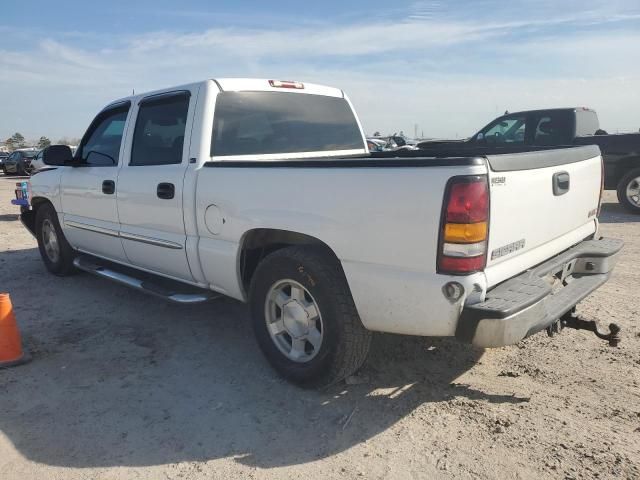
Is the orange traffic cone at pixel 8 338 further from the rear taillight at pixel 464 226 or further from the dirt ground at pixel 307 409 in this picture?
the rear taillight at pixel 464 226

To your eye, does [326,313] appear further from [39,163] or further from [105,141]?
[39,163]

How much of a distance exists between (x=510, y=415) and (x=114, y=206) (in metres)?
3.61

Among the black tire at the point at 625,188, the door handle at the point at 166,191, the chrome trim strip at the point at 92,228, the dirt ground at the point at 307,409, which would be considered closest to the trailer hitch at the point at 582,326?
the dirt ground at the point at 307,409

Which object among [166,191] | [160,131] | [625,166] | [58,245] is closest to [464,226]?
[166,191]

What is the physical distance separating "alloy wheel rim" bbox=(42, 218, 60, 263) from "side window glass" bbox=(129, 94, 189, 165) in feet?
7.44

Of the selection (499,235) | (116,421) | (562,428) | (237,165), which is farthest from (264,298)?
(562,428)

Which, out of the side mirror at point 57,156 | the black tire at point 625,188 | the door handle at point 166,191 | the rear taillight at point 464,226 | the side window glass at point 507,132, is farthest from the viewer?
the side window glass at point 507,132

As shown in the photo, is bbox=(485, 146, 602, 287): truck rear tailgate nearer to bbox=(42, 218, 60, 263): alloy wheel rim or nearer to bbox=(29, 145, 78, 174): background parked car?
bbox=(29, 145, 78, 174): background parked car

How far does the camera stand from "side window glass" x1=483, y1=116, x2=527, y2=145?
37.2 feet

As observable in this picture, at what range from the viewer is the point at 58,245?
6.10 metres

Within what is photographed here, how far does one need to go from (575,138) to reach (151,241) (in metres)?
9.26

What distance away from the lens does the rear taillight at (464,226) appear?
8.23ft

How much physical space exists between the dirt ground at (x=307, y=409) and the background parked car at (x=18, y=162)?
1086 inches

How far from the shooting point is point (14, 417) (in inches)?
124
